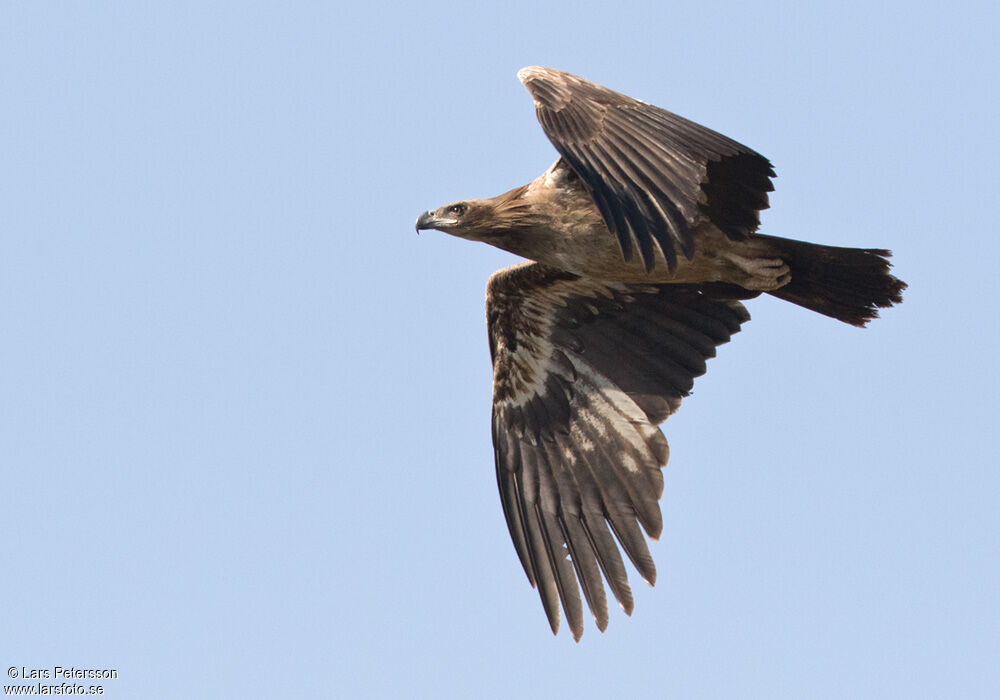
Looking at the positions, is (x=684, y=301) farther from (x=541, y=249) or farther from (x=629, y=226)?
(x=629, y=226)

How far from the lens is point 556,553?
1036cm

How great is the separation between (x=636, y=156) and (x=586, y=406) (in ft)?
10.4

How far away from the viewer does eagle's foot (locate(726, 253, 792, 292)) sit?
979 cm

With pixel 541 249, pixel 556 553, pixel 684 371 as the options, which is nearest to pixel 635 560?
pixel 556 553

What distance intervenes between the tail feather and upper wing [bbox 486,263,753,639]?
656mm

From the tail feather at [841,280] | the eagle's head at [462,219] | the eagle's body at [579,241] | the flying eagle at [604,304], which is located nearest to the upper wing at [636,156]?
the flying eagle at [604,304]

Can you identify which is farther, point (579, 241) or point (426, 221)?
point (426, 221)

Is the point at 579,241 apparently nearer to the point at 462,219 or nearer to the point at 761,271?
the point at 462,219

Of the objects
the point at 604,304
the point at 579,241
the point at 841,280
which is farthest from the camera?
the point at 604,304

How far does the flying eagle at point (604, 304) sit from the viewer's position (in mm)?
8477

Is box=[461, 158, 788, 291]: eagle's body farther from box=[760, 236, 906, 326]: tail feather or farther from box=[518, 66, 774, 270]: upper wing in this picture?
box=[518, 66, 774, 270]: upper wing

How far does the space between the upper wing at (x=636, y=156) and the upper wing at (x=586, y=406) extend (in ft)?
5.99

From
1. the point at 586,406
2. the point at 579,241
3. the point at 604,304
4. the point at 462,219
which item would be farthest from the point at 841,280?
the point at 462,219

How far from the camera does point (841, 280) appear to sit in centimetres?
983
